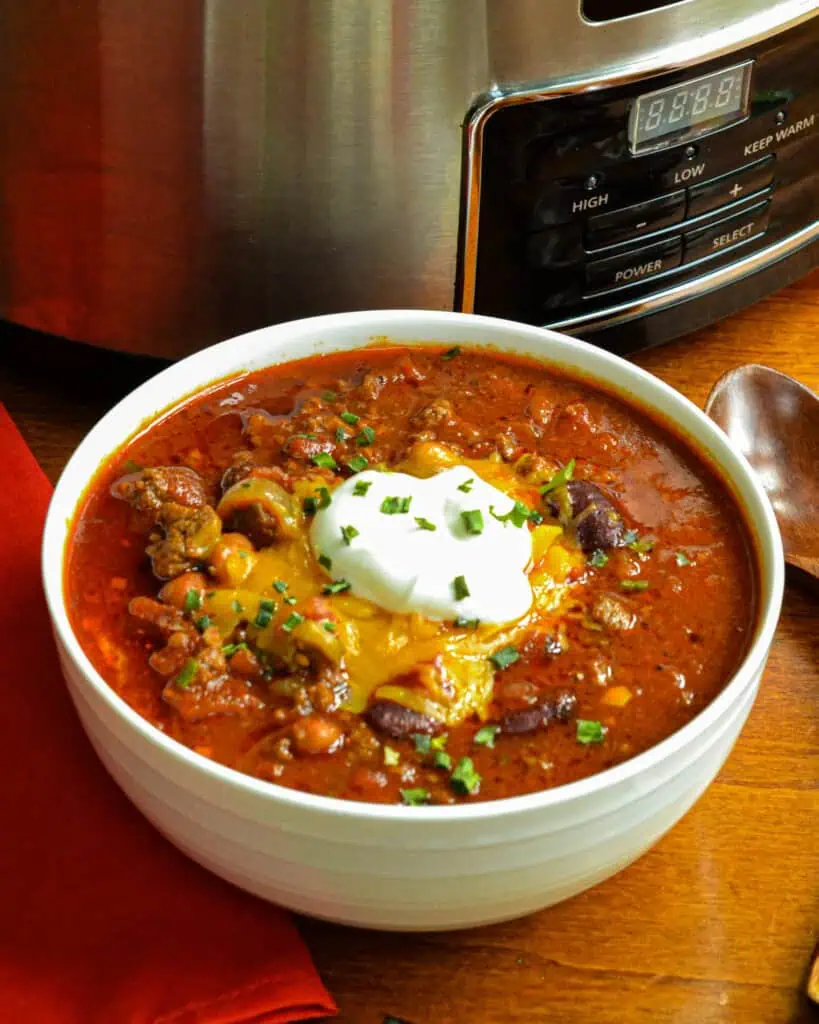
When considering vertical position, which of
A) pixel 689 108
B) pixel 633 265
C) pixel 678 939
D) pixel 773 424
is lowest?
pixel 678 939

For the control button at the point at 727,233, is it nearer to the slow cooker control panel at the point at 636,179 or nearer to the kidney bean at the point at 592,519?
the slow cooker control panel at the point at 636,179

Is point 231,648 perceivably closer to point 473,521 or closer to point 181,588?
point 181,588

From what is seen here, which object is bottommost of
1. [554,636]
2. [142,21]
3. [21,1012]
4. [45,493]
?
[21,1012]

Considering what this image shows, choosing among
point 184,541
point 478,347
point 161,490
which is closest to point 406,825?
point 184,541

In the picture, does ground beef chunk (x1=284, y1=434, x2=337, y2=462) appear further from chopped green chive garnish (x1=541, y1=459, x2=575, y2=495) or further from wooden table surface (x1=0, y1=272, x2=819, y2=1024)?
wooden table surface (x1=0, y1=272, x2=819, y2=1024)

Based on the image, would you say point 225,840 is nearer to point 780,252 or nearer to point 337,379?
point 337,379

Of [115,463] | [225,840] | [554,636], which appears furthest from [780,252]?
[225,840]
